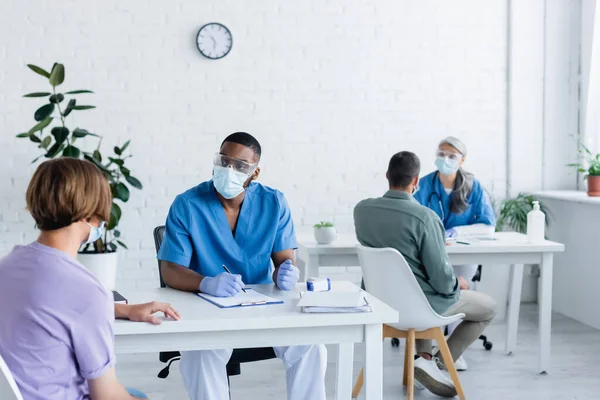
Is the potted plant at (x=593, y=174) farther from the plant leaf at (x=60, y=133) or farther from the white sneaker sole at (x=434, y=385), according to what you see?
the plant leaf at (x=60, y=133)

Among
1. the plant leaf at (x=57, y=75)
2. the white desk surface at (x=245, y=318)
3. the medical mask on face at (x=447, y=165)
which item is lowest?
the white desk surface at (x=245, y=318)

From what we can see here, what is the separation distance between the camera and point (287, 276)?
254 cm

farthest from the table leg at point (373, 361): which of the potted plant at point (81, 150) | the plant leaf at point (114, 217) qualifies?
the plant leaf at point (114, 217)

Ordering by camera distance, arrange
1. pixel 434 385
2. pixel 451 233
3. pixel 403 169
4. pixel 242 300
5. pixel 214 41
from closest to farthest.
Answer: pixel 242 300 → pixel 403 169 → pixel 434 385 → pixel 451 233 → pixel 214 41

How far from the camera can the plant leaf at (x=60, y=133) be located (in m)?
4.59

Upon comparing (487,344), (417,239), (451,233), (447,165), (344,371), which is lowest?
(487,344)

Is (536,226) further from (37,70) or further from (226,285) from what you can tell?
(37,70)

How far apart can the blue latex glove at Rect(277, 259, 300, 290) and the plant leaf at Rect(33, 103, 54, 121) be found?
8.33 ft

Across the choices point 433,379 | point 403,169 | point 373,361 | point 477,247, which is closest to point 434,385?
point 433,379

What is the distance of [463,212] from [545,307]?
0.74 meters

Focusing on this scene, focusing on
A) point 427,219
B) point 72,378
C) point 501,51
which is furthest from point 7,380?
point 501,51

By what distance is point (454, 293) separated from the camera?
3254 millimetres

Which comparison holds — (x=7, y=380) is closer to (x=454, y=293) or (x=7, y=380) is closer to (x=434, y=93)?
(x=454, y=293)

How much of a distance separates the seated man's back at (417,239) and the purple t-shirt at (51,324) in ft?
5.60
